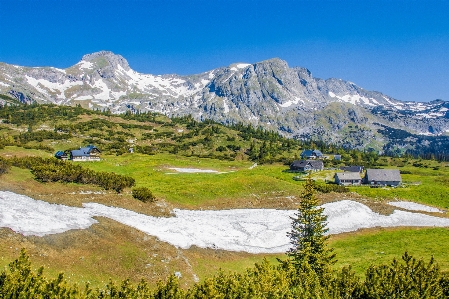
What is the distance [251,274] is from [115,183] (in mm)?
44111

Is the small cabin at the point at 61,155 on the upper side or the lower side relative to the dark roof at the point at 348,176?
upper

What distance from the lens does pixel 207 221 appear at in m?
59.4

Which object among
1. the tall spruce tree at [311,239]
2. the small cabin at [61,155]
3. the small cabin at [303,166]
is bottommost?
the tall spruce tree at [311,239]

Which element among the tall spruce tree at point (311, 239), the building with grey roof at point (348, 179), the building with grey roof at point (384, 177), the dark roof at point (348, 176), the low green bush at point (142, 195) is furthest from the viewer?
the dark roof at point (348, 176)

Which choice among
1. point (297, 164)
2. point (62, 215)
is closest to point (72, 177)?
point (62, 215)

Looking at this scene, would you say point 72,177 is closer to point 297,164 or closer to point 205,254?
point 205,254

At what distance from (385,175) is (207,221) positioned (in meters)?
91.5

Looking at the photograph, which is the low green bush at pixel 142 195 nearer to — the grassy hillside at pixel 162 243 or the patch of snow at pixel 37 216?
the grassy hillside at pixel 162 243

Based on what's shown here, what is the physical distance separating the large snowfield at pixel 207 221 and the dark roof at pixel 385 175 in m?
47.6

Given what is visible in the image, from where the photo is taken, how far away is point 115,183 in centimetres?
6450

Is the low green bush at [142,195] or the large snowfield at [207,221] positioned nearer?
the large snowfield at [207,221]

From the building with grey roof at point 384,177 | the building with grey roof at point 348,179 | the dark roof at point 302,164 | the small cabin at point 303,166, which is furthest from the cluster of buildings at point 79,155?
the building with grey roof at point 384,177

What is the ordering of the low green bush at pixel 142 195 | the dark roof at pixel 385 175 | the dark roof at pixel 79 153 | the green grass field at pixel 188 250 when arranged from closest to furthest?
the green grass field at pixel 188 250, the low green bush at pixel 142 195, the dark roof at pixel 385 175, the dark roof at pixel 79 153

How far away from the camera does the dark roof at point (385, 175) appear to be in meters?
125
